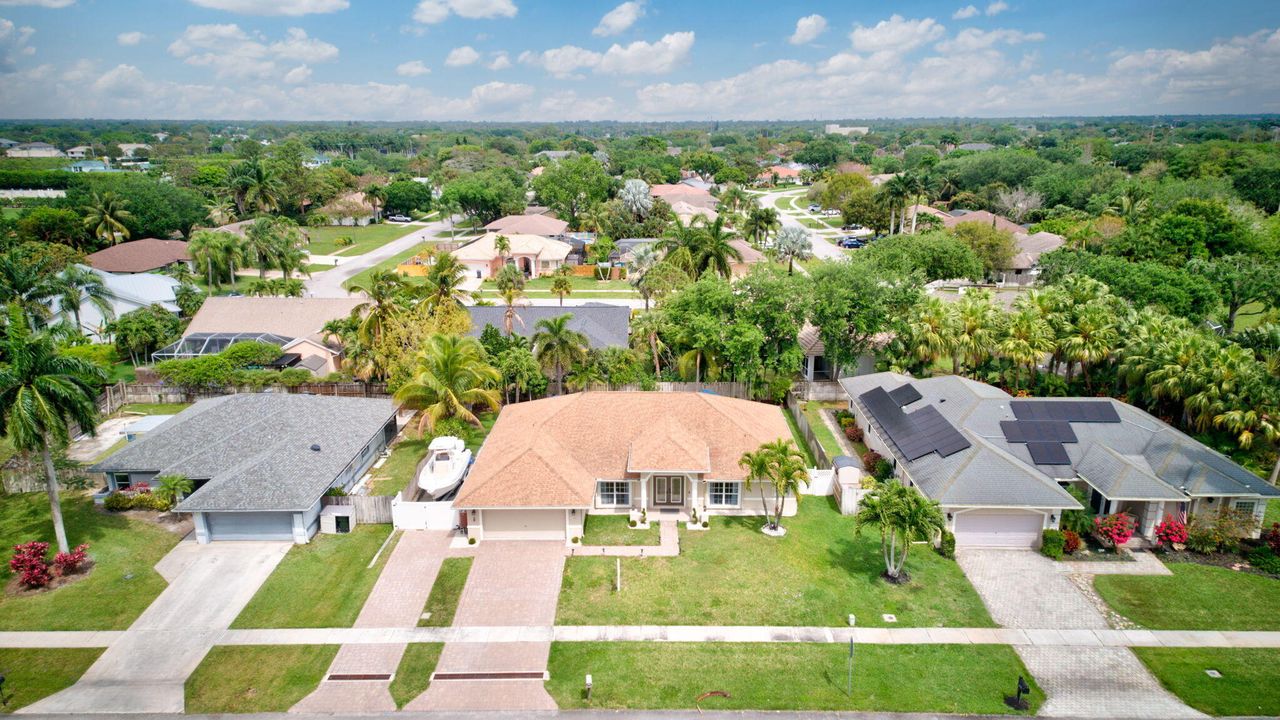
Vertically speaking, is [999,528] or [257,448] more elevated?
[257,448]

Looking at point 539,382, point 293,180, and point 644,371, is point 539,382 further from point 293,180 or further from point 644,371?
point 293,180

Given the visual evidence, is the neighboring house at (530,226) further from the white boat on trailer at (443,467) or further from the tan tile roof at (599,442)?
the white boat on trailer at (443,467)

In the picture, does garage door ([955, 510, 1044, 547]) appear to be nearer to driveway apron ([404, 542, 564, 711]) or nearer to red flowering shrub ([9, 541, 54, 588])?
driveway apron ([404, 542, 564, 711])

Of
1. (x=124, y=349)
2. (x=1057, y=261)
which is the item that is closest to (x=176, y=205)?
(x=124, y=349)

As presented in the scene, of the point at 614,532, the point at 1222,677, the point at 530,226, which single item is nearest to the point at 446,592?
the point at 614,532

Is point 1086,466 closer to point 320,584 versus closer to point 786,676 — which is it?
point 786,676
